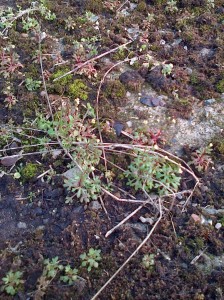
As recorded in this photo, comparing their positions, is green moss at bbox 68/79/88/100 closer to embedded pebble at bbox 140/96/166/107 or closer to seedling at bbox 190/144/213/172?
embedded pebble at bbox 140/96/166/107

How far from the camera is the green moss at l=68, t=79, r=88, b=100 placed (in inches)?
186

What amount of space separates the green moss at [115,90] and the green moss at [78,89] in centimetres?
21

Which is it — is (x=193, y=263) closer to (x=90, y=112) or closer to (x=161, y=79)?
(x=90, y=112)

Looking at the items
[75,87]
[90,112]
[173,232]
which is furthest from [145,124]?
[173,232]

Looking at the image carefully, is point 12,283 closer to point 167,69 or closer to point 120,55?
point 167,69

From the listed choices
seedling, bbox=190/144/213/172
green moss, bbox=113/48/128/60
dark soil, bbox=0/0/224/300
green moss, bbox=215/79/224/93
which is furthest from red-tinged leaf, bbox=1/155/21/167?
green moss, bbox=215/79/224/93

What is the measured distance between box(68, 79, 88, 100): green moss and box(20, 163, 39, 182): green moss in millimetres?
984

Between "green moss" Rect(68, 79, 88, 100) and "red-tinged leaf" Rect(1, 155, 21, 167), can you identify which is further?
"green moss" Rect(68, 79, 88, 100)

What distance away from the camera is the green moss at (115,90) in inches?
187

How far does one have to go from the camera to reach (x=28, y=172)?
4051 mm

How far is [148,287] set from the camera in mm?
3393

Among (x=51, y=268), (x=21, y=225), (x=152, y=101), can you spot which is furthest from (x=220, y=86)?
(x=51, y=268)

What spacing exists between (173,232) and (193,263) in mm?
291

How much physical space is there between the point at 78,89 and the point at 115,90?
Answer: 1.21 feet
